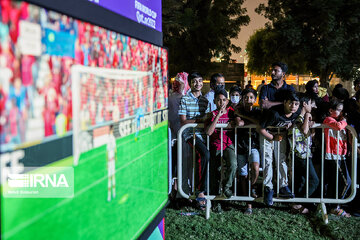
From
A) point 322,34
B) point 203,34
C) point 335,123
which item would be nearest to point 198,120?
point 335,123

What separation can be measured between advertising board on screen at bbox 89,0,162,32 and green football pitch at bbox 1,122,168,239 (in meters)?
0.79

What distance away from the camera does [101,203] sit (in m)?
1.90

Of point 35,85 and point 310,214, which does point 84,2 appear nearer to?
point 35,85

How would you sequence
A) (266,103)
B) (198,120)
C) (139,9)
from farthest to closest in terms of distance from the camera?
1. (266,103)
2. (198,120)
3. (139,9)

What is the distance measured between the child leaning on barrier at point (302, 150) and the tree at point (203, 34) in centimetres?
1599

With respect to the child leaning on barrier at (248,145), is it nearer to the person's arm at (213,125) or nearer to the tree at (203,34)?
the person's arm at (213,125)

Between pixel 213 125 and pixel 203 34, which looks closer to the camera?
pixel 213 125

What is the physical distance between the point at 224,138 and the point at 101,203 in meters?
3.99

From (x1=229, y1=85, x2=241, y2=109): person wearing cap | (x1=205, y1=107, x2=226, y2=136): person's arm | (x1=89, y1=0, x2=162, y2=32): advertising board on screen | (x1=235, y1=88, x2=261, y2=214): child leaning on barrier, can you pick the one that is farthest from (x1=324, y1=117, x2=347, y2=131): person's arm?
(x1=89, y1=0, x2=162, y2=32): advertising board on screen

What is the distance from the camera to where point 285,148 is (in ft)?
18.7

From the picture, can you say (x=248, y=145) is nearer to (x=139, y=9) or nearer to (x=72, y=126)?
(x=139, y=9)

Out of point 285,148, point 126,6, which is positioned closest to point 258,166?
point 285,148

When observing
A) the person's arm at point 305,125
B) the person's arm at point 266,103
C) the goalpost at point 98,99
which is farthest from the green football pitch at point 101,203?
the person's arm at point 266,103

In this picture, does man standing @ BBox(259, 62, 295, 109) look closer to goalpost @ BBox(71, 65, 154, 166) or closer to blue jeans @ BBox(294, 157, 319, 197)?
blue jeans @ BBox(294, 157, 319, 197)
